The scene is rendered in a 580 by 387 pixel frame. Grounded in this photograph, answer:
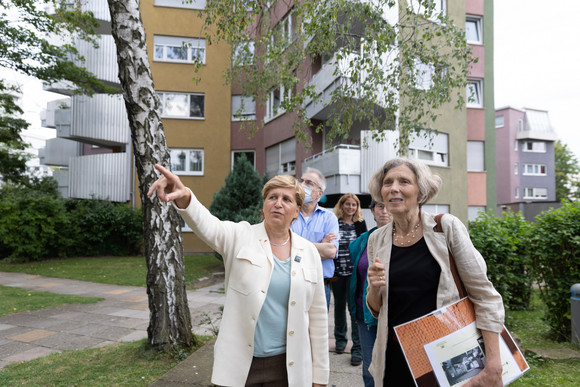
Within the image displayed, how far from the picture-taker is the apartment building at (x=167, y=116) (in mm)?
19781

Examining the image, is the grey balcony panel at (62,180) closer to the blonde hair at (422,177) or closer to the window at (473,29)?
the window at (473,29)

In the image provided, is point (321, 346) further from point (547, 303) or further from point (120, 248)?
point (120, 248)

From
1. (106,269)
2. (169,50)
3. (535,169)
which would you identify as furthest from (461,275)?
(535,169)

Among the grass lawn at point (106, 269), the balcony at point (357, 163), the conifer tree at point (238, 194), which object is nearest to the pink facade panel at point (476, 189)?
the balcony at point (357, 163)

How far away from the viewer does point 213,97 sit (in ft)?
68.4

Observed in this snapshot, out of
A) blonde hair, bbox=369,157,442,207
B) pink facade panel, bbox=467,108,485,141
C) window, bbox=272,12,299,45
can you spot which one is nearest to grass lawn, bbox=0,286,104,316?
window, bbox=272,12,299,45

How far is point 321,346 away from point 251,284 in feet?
2.13

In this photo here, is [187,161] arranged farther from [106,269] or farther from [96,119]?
[106,269]

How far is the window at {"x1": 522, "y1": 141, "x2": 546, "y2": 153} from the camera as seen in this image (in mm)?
52594

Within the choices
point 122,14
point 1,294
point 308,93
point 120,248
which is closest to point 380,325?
point 122,14

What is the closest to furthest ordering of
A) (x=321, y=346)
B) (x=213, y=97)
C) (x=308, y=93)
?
(x=321, y=346), (x=308, y=93), (x=213, y=97)

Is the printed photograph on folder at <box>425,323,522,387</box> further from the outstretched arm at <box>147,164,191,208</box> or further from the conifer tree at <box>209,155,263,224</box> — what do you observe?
the conifer tree at <box>209,155,263,224</box>

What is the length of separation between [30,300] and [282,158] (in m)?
13.0

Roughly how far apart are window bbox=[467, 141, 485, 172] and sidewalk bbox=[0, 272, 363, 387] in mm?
13509
